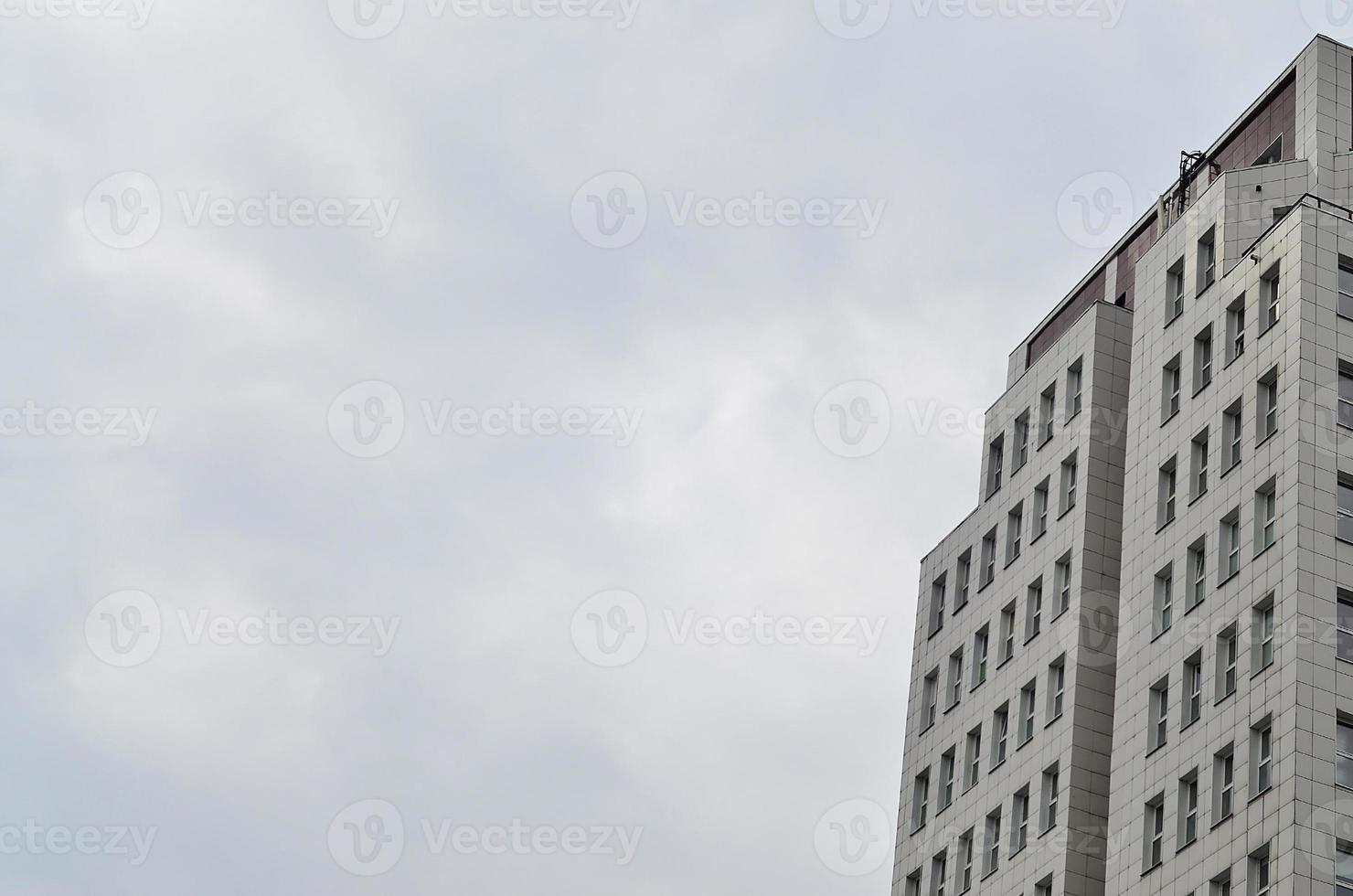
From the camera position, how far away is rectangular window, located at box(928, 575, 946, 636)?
95625 millimetres

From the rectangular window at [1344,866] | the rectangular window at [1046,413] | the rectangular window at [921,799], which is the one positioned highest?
the rectangular window at [1046,413]

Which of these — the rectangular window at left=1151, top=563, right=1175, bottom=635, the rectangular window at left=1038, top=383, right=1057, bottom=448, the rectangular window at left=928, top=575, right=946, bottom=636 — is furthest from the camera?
the rectangular window at left=928, top=575, right=946, bottom=636

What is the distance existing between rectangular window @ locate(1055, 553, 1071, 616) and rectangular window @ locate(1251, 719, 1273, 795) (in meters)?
16.5

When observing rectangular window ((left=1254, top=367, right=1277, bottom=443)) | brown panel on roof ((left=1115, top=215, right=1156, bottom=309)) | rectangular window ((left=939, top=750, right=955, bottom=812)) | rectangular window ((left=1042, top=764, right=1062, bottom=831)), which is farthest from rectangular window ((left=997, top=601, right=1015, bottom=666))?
rectangular window ((left=1254, top=367, right=1277, bottom=443))

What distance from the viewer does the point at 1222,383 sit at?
3044 inches

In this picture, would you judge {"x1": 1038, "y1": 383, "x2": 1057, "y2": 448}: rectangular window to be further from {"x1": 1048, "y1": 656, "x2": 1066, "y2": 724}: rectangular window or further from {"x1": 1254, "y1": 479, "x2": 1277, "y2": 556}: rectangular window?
{"x1": 1254, "y1": 479, "x2": 1277, "y2": 556}: rectangular window

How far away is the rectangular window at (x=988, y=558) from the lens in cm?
9231

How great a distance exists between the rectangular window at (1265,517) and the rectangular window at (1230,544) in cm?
106

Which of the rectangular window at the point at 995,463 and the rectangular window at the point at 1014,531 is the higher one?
the rectangular window at the point at 995,463

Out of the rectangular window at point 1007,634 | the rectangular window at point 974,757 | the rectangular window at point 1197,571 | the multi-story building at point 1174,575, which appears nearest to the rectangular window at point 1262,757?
the multi-story building at point 1174,575

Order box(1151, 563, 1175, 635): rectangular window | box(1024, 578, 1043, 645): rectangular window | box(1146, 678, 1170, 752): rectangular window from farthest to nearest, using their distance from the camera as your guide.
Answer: box(1024, 578, 1043, 645): rectangular window < box(1151, 563, 1175, 635): rectangular window < box(1146, 678, 1170, 752): rectangular window

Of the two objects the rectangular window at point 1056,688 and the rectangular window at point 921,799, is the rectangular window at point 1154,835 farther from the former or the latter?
the rectangular window at point 921,799

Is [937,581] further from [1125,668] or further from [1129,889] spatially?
[1129,889]

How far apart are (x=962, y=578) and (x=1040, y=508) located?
6.59 meters
